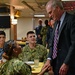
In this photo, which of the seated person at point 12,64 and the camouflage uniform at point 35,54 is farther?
the camouflage uniform at point 35,54

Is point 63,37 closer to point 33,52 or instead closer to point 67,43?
point 67,43

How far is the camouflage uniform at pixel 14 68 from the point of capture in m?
2.29

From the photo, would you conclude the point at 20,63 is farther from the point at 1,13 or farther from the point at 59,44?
the point at 1,13

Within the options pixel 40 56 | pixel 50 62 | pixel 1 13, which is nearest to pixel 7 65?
pixel 50 62

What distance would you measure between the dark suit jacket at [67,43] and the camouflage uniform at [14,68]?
39cm

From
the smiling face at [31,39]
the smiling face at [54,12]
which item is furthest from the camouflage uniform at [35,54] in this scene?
the smiling face at [54,12]

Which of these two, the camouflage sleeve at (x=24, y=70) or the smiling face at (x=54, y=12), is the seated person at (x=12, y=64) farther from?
the smiling face at (x=54, y=12)

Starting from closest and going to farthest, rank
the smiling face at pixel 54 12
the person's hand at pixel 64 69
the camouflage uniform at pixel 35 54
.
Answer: the person's hand at pixel 64 69 < the smiling face at pixel 54 12 < the camouflage uniform at pixel 35 54

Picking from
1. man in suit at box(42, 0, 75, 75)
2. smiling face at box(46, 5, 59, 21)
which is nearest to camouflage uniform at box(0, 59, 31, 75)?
man in suit at box(42, 0, 75, 75)

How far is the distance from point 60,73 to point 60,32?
0.42 metres

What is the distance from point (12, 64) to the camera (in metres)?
2.31

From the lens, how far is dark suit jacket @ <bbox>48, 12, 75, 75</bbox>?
2.22 m

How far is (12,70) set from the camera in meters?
2.28

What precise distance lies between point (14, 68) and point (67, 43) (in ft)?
1.98
